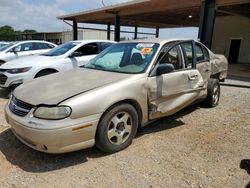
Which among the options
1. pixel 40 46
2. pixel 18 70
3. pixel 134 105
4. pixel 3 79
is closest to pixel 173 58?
pixel 134 105

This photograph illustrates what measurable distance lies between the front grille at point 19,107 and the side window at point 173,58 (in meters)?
2.25

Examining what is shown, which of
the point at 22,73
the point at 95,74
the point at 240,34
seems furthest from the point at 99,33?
the point at 95,74

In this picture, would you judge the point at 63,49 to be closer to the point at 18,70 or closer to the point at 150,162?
the point at 18,70

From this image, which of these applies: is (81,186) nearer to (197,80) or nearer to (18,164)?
(18,164)

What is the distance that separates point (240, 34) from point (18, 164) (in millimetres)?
19330

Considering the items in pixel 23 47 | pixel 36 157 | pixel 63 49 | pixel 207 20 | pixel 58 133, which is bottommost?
pixel 36 157

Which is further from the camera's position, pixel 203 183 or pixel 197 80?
pixel 197 80

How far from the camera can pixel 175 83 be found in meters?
4.14

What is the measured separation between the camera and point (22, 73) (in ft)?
21.0

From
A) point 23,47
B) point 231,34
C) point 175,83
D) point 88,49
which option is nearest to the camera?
point 175,83

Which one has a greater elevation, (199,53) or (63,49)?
(199,53)

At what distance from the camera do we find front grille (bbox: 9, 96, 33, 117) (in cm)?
311

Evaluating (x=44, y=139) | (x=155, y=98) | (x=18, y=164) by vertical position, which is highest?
(x=155, y=98)

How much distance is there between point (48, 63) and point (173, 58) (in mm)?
3818
